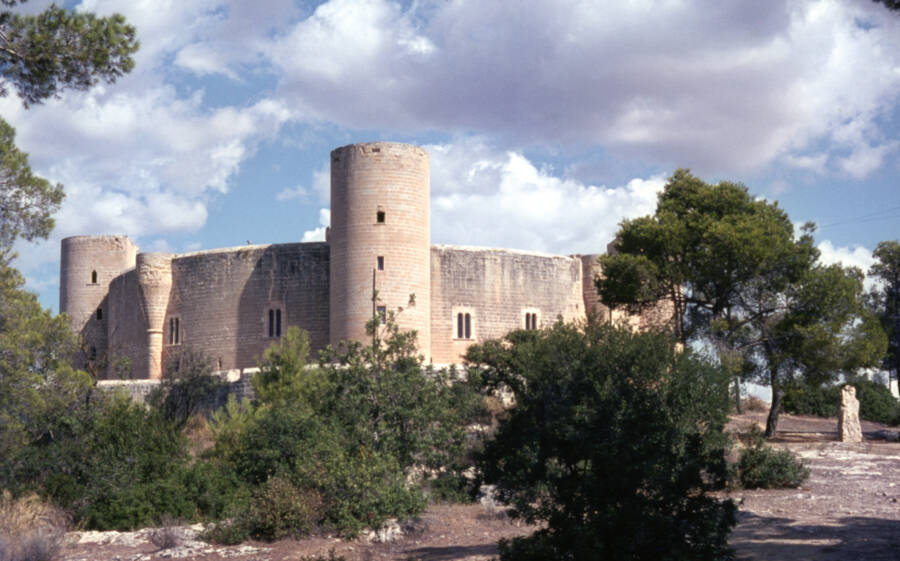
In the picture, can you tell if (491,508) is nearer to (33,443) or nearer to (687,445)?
(687,445)

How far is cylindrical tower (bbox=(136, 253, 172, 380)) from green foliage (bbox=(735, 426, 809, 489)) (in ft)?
79.6

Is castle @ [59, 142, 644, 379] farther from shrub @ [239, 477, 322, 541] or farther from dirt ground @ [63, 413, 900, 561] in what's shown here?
dirt ground @ [63, 413, 900, 561]

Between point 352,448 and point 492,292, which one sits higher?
point 492,292

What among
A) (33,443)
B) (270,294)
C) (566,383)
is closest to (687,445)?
(566,383)

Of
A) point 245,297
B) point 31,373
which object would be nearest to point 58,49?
point 31,373

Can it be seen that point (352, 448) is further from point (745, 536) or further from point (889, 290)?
point (889, 290)

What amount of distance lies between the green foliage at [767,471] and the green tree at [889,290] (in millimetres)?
27442

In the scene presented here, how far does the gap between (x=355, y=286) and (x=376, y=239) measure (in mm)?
1663

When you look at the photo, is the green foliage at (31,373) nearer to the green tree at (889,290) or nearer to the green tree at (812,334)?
the green tree at (812,334)


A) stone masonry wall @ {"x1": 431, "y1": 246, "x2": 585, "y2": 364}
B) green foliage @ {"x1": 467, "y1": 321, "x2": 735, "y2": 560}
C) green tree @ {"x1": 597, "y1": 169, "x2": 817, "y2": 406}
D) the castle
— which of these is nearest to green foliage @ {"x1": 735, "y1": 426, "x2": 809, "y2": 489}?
green foliage @ {"x1": 467, "y1": 321, "x2": 735, "y2": 560}

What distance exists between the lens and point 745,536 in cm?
1209

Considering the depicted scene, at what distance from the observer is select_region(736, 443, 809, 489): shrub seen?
17.1m

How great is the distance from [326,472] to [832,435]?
19.2 meters

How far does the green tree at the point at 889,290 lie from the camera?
42188mm
